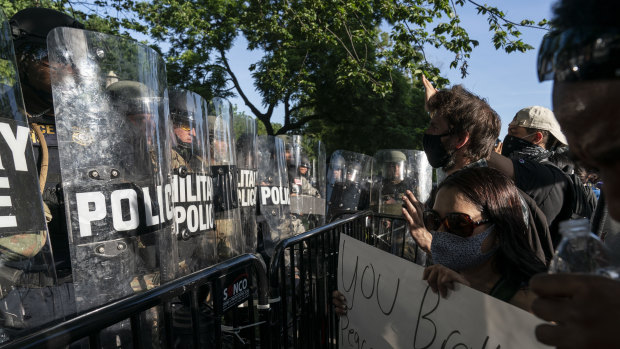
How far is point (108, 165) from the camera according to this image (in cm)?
176

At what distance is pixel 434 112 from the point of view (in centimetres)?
297

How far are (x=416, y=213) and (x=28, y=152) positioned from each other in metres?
2.05

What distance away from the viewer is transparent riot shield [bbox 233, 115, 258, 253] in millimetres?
4039

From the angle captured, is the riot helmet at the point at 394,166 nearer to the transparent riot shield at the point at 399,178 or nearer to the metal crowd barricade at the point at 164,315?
Result: the transparent riot shield at the point at 399,178

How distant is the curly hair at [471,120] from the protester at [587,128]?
222 centimetres

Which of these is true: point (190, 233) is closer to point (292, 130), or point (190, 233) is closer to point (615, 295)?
point (615, 295)

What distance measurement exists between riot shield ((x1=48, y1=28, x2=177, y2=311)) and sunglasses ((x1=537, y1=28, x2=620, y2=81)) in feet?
5.42

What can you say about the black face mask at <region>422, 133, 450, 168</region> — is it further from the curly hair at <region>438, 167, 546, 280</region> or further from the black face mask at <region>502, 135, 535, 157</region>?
the curly hair at <region>438, 167, 546, 280</region>

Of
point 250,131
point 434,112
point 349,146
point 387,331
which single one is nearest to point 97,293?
point 387,331

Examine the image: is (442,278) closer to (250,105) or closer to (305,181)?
(305,181)

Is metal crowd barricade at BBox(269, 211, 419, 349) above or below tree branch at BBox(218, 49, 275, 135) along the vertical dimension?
below

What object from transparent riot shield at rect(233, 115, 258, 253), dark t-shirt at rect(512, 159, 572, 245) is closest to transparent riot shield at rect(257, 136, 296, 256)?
transparent riot shield at rect(233, 115, 258, 253)

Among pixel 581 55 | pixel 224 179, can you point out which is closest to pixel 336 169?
pixel 224 179

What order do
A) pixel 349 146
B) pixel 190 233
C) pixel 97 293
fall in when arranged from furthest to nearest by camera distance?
pixel 349 146 < pixel 190 233 < pixel 97 293
